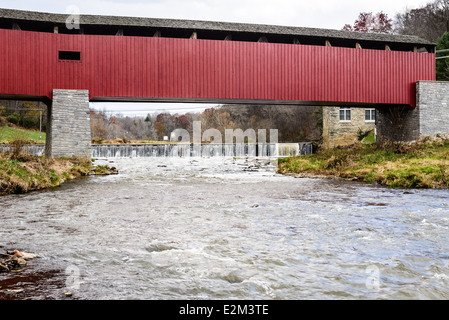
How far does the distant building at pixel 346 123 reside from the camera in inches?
1100

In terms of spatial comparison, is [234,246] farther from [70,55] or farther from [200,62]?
[70,55]

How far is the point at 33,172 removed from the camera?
1062 cm

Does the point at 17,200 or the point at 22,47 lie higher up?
the point at 22,47

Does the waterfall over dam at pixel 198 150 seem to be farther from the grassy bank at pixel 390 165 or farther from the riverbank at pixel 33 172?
the riverbank at pixel 33 172

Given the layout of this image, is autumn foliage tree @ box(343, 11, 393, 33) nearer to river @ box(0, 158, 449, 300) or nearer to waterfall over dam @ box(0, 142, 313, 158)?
waterfall over dam @ box(0, 142, 313, 158)

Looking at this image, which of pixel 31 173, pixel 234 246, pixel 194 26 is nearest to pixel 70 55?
pixel 194 26

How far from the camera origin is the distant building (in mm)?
27938

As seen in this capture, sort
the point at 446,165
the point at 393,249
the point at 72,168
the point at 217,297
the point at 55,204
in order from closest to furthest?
the point at 217,297 → the point at 393,249 → the point at 55,204 → the point at 446,165 → the point at 72,168

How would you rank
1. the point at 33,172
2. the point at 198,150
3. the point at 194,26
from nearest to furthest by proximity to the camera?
1. the point at 33,172
2. the point at 194,26
3. the point at 198,150

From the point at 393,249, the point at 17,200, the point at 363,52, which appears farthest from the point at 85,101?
the point at 393,249

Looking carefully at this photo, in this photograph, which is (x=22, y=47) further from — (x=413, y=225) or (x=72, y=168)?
(x=413, y=225)

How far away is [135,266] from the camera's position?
147 inches

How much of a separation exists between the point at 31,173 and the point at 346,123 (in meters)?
22.5

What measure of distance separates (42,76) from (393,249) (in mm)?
15853
